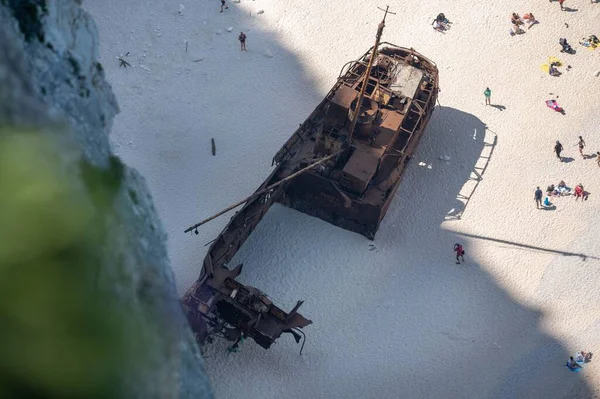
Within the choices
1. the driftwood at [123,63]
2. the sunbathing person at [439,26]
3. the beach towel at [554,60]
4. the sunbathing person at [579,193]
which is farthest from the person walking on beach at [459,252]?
the driftwood at [123,63]

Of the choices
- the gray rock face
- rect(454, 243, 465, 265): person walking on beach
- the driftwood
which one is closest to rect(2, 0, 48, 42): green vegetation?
the gray rock face

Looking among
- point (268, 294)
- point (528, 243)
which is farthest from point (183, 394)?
point (528, 243)

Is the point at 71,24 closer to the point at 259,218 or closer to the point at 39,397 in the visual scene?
the point at 39,397

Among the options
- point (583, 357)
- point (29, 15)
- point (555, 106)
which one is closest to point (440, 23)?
point (555, 106)

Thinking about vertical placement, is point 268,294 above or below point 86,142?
below

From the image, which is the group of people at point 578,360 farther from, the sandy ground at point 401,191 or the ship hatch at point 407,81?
the ship hatch at point 407,81
